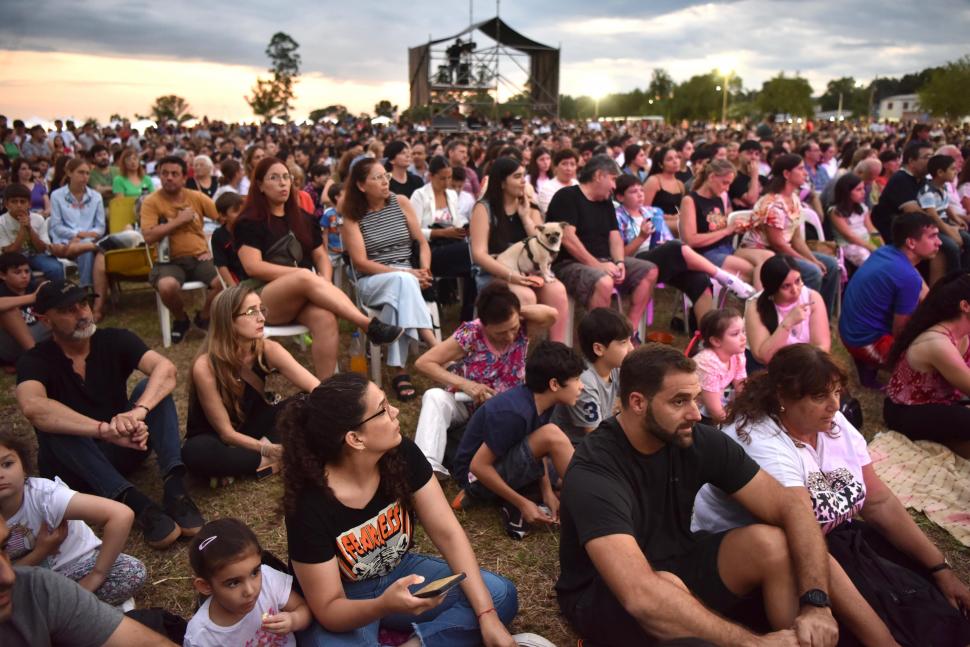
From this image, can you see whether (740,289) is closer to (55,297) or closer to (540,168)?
(540,168)

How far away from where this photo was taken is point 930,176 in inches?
308

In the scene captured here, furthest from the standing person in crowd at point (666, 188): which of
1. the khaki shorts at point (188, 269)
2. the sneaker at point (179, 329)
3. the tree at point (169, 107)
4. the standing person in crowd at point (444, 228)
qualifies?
the tree at point (169, 107)

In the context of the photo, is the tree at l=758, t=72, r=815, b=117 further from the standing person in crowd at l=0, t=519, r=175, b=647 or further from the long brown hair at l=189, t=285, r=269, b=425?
the standing person in crowd at l=0, t=519, r=175, b=647

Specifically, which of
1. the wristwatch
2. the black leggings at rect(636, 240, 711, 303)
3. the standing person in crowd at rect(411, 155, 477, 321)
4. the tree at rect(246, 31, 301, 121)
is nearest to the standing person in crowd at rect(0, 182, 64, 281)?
the standing person in crowd at rect(411, 155, 477, 321)

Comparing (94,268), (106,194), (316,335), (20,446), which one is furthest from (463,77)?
(20,446)

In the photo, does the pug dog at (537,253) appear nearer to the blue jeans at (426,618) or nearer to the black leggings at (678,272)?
the black leggings at (678,272)

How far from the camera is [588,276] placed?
5.52 meters

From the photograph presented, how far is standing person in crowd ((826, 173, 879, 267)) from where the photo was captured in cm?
694

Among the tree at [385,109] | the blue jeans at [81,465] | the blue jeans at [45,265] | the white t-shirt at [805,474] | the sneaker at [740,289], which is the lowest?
the blue jeans at [81,465]

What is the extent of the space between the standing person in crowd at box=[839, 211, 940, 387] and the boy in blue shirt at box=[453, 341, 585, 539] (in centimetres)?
278

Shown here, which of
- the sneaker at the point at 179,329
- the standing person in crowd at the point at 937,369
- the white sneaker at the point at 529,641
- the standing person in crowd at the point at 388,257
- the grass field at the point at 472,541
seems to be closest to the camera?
the white sneaker at the point at 529,641

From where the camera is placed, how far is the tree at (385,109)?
3465 cm

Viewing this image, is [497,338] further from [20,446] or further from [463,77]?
[463,77]

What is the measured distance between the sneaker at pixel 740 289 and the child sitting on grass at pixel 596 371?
7.33 feet
